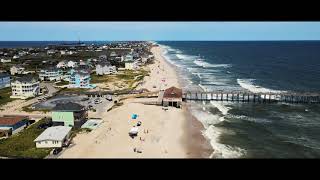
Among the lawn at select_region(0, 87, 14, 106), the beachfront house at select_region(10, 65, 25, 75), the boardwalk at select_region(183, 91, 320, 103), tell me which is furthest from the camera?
the beachfront house at select_region(10, 65, 25, 75)

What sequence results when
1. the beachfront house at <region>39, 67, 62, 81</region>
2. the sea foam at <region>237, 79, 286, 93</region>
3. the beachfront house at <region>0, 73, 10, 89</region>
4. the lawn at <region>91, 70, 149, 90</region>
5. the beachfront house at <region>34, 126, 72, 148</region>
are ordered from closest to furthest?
the beachfront house at <region>34, 126, 72, 148</region> < the sea foam at <region>237, 79, 286, 93</region> < the beachfront house at <region>0, 73, 10, 89</region> < the lawn at <region>91, 70, 149, 90</region> < the beachfront house at <region>39, 67, 62, 81</region>

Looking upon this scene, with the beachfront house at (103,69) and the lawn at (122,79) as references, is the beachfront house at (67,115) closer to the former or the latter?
the lawn at (122,79)

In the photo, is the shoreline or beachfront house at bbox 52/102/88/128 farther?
beachfront house at bbox 52/102/88/128

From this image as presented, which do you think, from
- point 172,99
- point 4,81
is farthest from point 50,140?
point 4,81

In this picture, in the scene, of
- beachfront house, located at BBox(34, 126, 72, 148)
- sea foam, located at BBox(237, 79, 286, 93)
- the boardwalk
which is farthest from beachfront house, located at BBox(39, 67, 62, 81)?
beachfront house, located at BBox(34, 126, 72, 148)

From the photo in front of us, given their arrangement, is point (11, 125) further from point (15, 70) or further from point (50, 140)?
point (15, 70)

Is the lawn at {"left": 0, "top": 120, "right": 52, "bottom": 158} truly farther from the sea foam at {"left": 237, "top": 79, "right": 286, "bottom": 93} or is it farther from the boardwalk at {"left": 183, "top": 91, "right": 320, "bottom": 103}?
the sea foam at {"left": 237, "top": 79, "right": 286, "bottom": 93}
